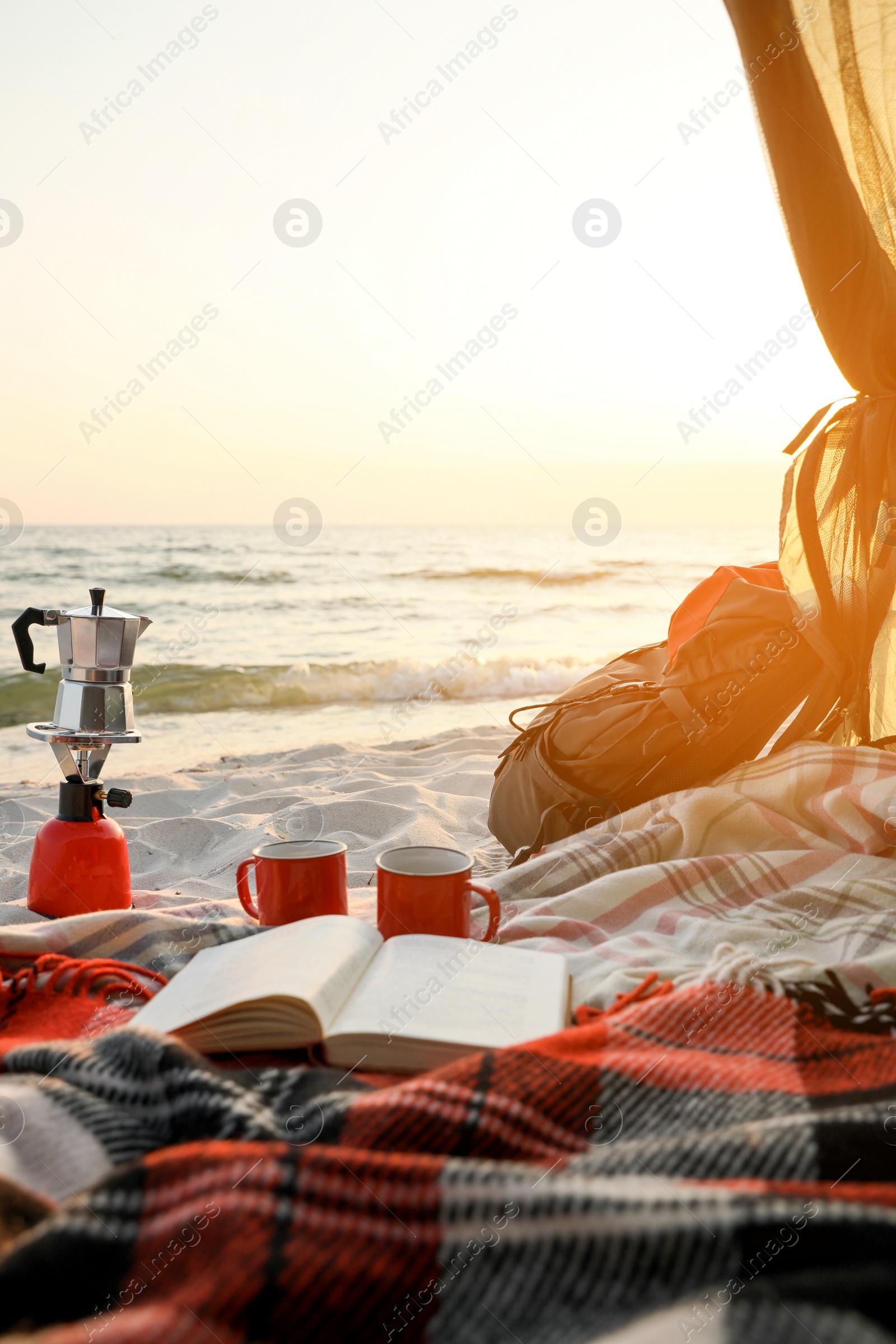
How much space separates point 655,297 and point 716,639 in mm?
2451

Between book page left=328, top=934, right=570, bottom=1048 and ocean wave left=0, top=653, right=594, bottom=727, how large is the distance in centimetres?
433

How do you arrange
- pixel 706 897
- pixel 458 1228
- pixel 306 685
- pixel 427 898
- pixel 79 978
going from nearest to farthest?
1. pixel 458 1228
2. pixel 79 978
3. pixel 427 898
4. pixel 706 897
5. pixel 306 685

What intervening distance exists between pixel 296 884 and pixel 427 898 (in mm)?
204

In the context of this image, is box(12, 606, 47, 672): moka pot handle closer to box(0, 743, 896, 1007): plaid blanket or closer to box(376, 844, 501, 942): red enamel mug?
box(0, 743, 896, 1007): plaid blanket

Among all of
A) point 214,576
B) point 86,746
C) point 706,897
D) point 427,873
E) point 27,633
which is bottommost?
point 706,897

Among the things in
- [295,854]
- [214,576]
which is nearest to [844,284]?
[295,854]

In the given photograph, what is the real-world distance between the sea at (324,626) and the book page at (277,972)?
2.24 metres

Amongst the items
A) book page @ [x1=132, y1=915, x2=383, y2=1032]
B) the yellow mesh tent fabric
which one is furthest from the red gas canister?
the yellow mesh tent fabric

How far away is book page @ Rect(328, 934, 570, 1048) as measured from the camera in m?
0.86

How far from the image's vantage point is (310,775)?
10.5 ft

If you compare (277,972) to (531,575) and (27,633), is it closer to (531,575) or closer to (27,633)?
(27,633)

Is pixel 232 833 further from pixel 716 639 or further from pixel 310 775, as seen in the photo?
pixel 716 639

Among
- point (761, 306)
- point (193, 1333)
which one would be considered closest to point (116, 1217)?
point (193, 1333)

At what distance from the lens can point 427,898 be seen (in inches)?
45.8
